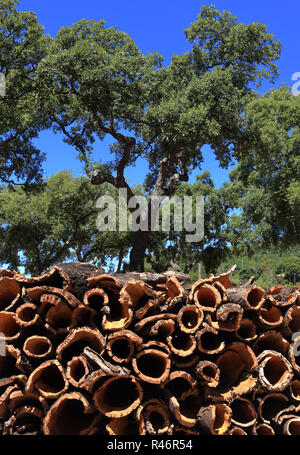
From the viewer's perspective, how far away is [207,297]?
10.3ft

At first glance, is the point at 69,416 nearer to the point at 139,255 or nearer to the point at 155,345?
the point at 155,345

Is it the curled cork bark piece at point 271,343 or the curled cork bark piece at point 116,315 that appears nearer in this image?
the curled cork bark piece at point 116,315

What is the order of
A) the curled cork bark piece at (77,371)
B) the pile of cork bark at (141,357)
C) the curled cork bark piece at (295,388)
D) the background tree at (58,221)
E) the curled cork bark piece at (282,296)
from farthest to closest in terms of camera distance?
the background tree at (58,221) → the curled cork bark piece at (282,296) → the curled cork bark piece at (295,388) → the pile of cork bark at (141,357) → the curled cork bark piece at (77,371)

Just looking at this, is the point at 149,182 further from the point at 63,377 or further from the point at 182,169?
the point at 63,377

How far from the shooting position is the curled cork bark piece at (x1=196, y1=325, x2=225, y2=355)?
2.88m

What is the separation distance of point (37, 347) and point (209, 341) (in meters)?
1.31

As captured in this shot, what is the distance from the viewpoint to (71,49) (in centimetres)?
1282

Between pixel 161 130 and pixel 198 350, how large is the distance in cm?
1118

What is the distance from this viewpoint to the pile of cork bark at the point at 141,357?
2695 millimetres

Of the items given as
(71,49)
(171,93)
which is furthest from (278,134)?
(71,49)

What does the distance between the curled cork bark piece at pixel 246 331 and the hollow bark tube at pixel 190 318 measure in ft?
1.07

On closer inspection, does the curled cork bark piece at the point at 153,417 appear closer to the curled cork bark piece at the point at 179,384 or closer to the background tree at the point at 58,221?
the curled cork bark piece at the point at 179,384

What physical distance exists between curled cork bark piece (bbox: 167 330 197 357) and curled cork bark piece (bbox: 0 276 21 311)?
1.22 meters

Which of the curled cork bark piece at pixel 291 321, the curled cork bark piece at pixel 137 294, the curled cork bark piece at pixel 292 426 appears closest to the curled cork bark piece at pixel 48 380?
the curled cork bark piece at pixel 137 294
